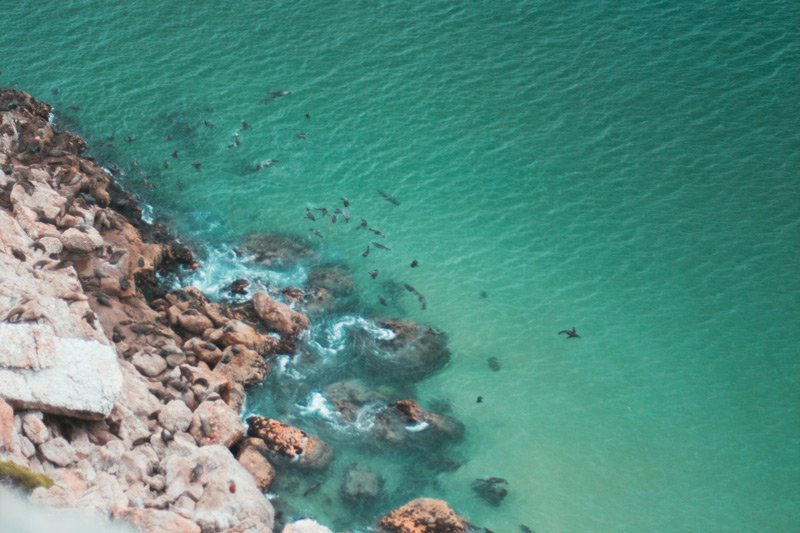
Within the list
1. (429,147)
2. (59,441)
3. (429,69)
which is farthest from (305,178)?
(59,441)

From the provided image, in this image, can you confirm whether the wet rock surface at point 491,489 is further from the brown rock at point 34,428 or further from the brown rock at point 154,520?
the brown rock at point 34,428

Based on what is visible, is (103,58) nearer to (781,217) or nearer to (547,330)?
(547,330)

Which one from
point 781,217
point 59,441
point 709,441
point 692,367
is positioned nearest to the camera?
point 59,441

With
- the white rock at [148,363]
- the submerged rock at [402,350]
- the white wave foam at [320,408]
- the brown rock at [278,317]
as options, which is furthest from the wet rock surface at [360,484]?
the white rock at [148,363]

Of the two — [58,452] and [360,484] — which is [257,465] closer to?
[360,484]

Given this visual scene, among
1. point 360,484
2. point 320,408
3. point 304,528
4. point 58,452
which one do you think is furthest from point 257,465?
point 58,452
